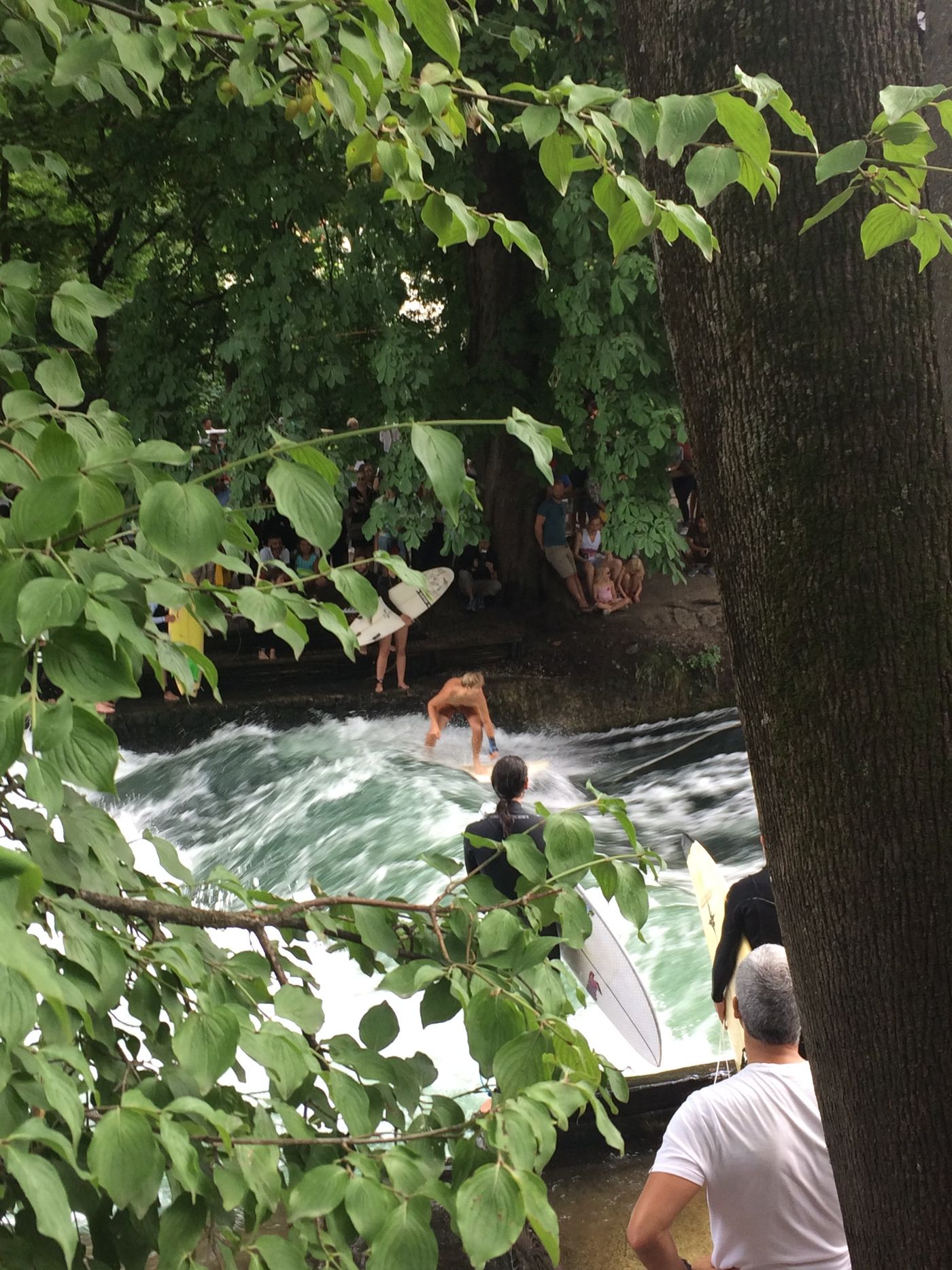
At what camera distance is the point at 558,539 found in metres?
13.3

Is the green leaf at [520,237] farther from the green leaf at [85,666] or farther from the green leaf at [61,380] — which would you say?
the green leaf at [85,666]

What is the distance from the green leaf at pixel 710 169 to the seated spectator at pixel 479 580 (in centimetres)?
1257

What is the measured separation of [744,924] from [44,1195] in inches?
131

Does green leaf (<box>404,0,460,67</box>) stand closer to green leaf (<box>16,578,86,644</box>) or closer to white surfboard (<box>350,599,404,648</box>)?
green leaf (<box>16,578,86,644</box>)

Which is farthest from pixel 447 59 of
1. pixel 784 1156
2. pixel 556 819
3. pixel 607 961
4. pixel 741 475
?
pixel 607 961

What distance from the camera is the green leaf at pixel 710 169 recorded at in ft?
4.26

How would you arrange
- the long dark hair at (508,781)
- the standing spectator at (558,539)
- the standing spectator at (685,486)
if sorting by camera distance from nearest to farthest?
1. the long dark hair at (508,781)
2. the standing spectator at (558,539)
3. the standing spectator at (685,486)

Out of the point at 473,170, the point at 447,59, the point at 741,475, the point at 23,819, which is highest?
the point at 473,170

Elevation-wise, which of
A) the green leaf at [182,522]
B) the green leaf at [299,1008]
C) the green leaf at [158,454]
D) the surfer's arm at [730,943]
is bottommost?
the surfer's arm at [730,943]

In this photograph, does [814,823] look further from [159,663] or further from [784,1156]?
[784,1156]

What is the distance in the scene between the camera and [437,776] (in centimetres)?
1049

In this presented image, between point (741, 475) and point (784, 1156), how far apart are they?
5.48 feet

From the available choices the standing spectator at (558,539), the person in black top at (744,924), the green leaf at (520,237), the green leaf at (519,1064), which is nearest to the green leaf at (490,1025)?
the green leaf at (519,1064)

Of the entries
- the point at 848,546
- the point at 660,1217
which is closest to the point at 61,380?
the point at 848,546
